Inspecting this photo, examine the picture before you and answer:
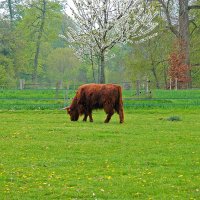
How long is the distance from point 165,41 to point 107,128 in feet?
114

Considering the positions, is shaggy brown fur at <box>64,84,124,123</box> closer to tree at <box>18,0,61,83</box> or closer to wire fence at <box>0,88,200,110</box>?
wire fence at <box>0,88,200,110</box>

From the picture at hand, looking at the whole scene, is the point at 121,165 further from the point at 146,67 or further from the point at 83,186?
the point at 146,67

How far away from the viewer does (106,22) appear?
125 feet

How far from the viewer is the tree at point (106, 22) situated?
125 ft

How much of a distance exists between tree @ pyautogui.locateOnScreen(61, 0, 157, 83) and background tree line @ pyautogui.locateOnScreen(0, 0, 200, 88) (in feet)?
2.20

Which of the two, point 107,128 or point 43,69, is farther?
point 43,69

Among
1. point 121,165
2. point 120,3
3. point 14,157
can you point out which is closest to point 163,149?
A: point 121,165

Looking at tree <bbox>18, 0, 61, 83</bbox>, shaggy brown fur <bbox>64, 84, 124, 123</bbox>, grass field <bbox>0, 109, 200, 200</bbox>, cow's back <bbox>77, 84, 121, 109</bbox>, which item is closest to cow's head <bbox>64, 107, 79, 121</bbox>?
shaggy brown fur <bbox>64, 84, 124, 123</bbox>

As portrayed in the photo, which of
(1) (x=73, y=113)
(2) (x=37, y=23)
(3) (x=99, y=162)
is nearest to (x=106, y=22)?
(1) (x=73, y=113)

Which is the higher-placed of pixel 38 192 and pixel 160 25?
pixel 160 25

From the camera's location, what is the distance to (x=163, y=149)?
1352 cm

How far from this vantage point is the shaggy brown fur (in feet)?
68.3

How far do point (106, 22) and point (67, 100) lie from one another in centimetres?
1069

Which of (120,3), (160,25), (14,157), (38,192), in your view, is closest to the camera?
(38,192)
